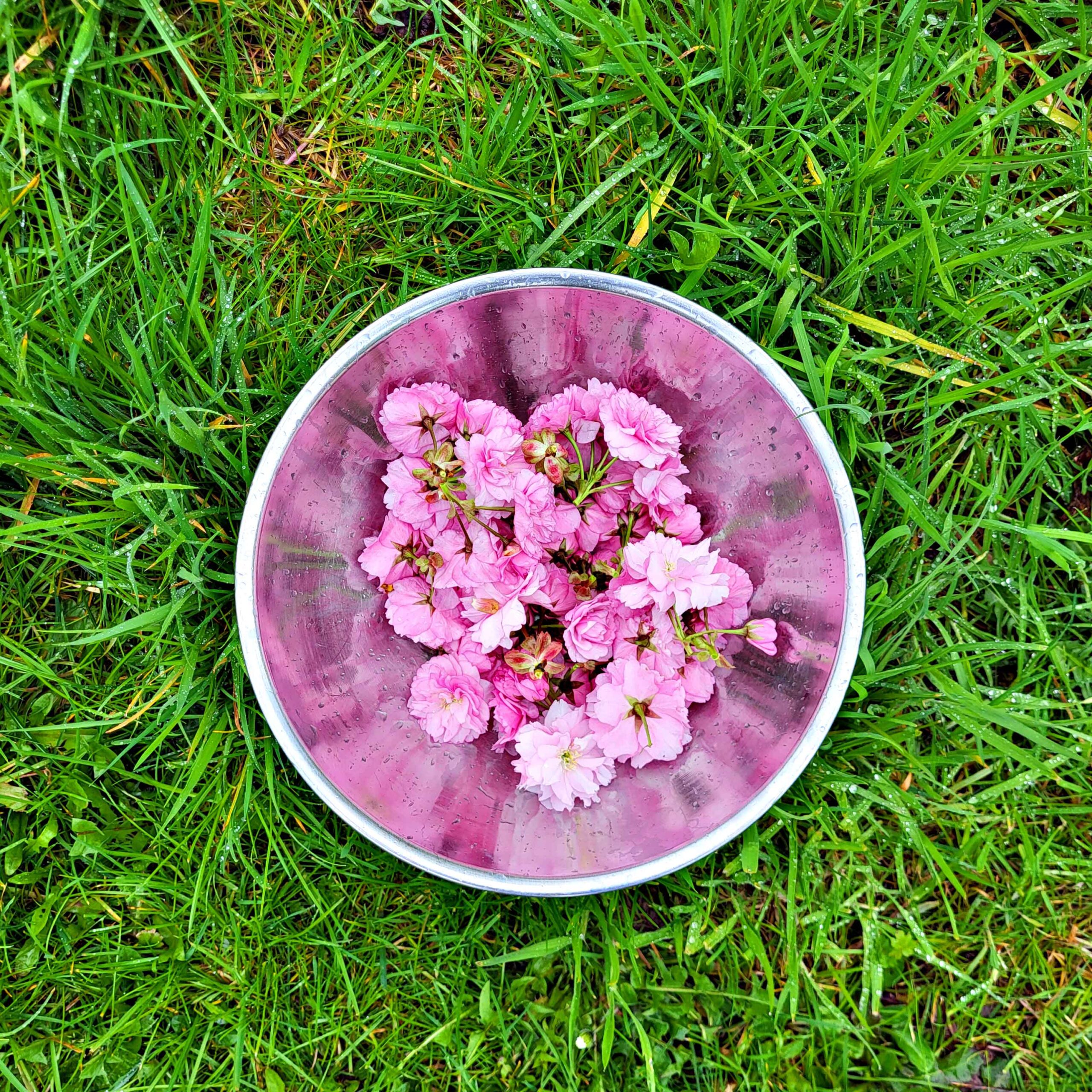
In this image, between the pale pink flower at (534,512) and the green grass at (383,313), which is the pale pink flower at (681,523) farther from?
the green grass at (383,313)

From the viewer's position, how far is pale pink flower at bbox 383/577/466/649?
4.43ft

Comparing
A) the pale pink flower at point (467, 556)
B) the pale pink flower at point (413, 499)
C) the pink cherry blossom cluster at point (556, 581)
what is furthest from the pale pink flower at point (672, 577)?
the pale pink flower at point (413, 499)

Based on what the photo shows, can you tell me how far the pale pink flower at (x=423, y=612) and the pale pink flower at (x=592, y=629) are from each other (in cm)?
19

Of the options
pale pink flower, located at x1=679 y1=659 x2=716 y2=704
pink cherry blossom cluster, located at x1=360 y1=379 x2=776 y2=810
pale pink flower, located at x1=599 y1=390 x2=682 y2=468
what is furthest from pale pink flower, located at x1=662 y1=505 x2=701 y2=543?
pale pink flower, located at x1=679 y1=659 x2=716 y2=704

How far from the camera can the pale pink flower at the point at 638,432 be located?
1.23 m

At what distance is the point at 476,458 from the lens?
48.5 inches

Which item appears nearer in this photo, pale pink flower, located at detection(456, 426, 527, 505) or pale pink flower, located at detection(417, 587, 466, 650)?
pale pink flower, located at detection(456, 426, 527, 505)

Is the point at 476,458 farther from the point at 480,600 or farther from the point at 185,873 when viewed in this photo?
the point at 185,873

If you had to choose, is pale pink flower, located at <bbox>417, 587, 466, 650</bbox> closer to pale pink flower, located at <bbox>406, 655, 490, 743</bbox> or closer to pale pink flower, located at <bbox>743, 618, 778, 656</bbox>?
pale pink flower, located at <bbox>406, 655, 490, 743</bbox>

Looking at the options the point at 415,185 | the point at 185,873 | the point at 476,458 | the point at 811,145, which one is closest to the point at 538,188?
the point at 415,185

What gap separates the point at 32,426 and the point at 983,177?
1.73 m

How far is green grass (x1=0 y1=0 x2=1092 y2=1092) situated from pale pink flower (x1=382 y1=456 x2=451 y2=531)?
30 cm

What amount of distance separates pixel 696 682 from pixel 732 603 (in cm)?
14

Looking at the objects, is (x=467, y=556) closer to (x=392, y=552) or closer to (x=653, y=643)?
(x=392, y=552)
